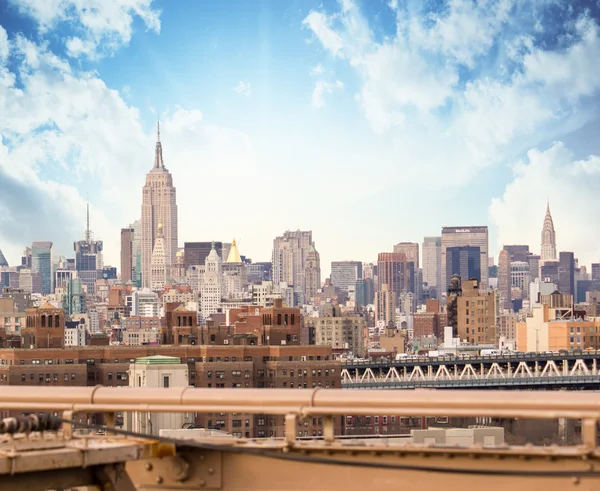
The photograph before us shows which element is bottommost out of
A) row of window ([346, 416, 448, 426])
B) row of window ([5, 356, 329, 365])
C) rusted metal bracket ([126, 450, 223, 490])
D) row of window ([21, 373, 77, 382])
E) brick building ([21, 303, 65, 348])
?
row of window ([346, 416, 448, 426])

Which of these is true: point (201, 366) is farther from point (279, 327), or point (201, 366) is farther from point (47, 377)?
point (279, 327)

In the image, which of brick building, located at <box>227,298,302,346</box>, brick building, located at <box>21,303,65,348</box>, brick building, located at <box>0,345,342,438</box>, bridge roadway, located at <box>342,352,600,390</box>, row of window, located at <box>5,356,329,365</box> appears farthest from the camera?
bridge roadway, located at <box>342,352,600,390</box>

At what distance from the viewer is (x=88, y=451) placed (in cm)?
1281

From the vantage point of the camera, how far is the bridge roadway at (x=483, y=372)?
154 m

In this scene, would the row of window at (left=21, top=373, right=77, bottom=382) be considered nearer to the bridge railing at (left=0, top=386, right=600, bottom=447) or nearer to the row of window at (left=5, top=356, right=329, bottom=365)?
the row of window at (left=5, top=356, right=329, bottom=365)

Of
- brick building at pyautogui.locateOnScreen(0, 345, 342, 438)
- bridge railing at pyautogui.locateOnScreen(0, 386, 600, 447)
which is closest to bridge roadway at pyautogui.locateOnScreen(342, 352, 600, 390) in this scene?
brick building at pyautogui.locateOnScreen(0, 345, 342, 438)

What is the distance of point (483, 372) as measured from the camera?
167 meters

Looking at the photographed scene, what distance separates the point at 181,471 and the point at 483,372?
155 m

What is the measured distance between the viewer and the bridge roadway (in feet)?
506

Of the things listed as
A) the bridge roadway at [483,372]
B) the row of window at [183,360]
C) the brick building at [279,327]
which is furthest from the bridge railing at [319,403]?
the bridge roadway at [483,372]

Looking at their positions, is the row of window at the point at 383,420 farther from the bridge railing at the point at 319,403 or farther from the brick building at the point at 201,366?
the bridge railing at the point at 319,403

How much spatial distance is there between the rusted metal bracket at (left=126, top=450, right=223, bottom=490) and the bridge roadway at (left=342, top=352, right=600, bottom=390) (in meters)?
135

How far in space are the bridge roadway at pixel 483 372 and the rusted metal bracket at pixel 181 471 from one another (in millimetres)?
134677

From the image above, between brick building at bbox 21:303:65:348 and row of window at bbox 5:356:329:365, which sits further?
brick building at bbox 21:303:65:348
